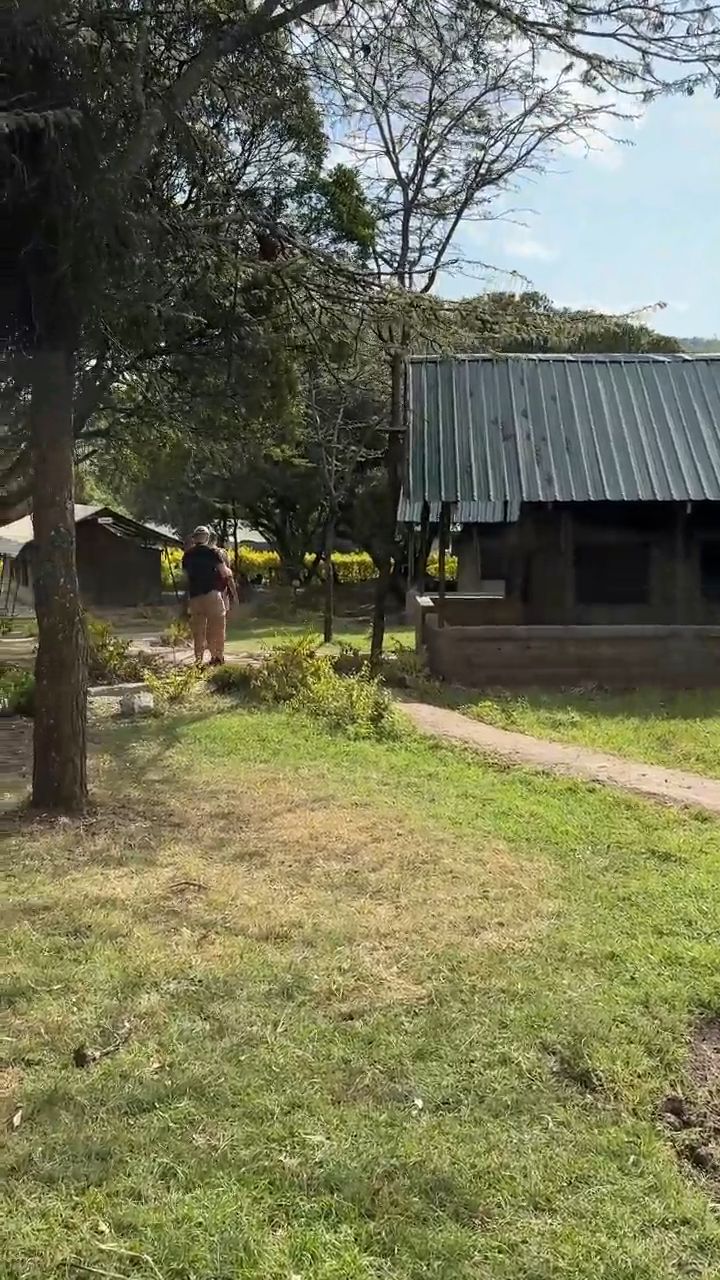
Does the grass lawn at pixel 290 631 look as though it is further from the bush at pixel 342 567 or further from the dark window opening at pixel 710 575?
the bush at pixel 342 567

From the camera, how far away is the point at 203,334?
29.6 feet

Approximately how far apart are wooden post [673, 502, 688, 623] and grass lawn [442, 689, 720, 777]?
10.2ft

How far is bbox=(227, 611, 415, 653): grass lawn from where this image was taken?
20875 millimetres

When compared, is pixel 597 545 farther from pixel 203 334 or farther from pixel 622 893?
pixel 622 893

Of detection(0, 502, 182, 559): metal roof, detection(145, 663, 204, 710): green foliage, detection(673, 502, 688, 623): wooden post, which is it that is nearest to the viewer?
detection(145, 663, 204, 710): green foliage

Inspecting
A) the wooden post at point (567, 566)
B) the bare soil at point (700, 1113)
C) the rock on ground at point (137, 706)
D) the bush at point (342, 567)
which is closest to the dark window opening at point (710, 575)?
the wooden post at point (567, 566)

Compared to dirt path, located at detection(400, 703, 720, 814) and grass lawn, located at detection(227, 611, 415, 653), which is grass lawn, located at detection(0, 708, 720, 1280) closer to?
dirt path, located at detection(400, 703, 720, 814)

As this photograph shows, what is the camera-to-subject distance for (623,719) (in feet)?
37.3

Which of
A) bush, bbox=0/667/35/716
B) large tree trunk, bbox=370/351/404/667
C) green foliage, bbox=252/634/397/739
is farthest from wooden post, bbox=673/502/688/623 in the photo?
bush, bbox=0/667/35/716

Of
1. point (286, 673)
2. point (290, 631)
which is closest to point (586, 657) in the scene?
point (286, 673)

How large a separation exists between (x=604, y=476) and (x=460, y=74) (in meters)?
8.20

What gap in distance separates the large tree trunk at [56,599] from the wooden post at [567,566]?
10.4 metres

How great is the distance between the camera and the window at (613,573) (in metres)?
16.5

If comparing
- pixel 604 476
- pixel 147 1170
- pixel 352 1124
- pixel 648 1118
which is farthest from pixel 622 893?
pixel 604 476
